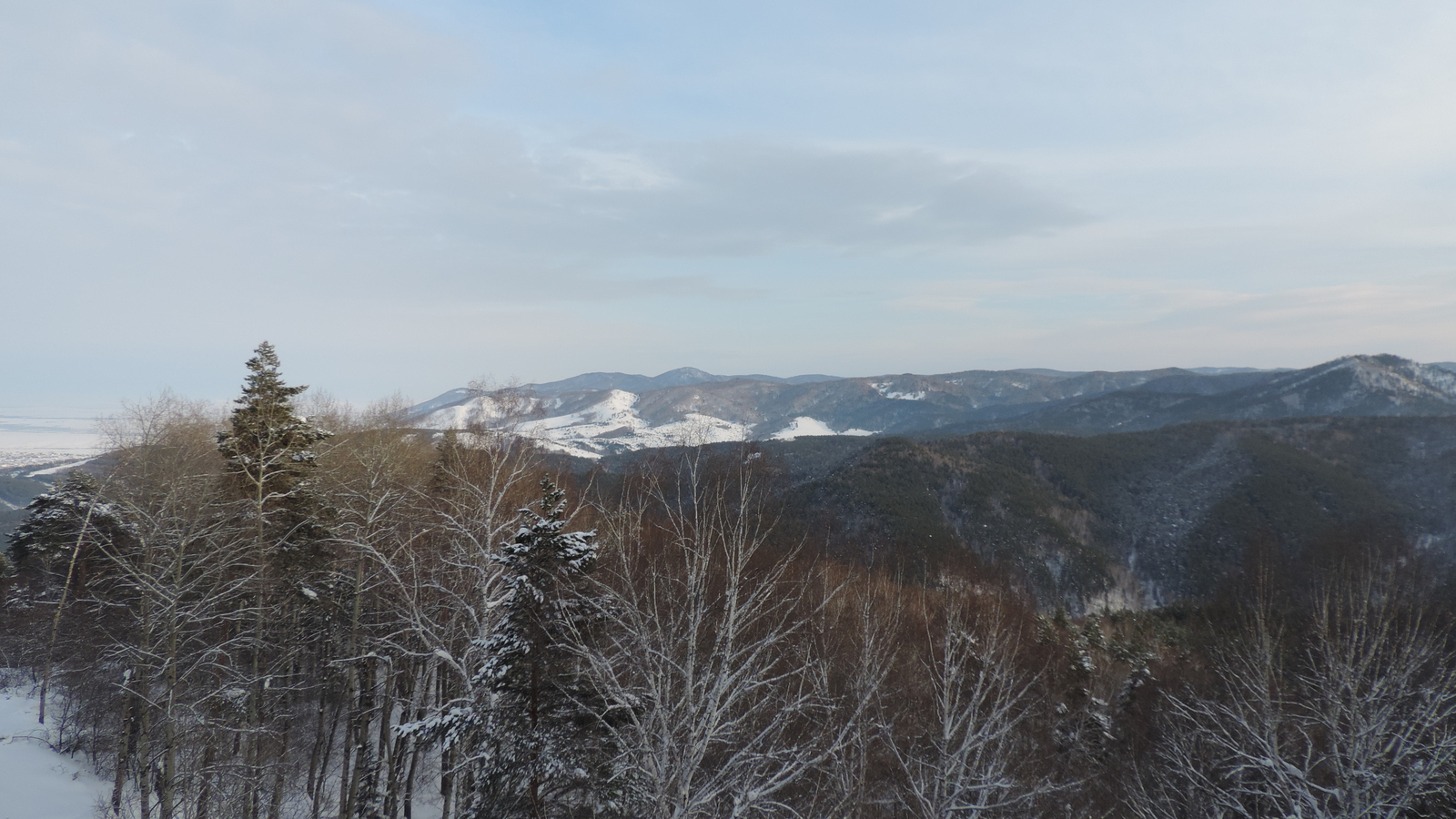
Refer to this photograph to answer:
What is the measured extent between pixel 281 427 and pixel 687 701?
19149 millimetres

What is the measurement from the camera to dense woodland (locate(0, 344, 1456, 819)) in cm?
1003

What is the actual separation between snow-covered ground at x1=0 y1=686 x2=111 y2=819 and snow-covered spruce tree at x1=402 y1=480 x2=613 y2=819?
18.8 meters

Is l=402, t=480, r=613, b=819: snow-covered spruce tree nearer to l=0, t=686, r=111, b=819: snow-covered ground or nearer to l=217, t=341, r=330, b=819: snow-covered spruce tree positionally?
l=217, t=341, r=330, b=819: snow-covered spruce tree

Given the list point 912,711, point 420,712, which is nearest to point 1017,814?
point 912,711

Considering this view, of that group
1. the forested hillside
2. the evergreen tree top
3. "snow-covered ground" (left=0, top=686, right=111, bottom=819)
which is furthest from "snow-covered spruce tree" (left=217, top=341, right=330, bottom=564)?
the forested hillside

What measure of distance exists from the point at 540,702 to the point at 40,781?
89.8ft

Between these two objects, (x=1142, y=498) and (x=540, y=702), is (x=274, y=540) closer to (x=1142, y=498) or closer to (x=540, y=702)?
(x=540, y=702)

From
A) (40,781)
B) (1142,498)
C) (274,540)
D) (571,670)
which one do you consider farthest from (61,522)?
(1142,498)

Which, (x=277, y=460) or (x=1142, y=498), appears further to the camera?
(x=1142, y=498)

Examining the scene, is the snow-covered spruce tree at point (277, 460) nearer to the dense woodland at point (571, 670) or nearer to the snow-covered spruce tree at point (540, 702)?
the dense woodland at point (571, 670)

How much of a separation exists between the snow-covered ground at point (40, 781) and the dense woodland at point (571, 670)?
0.99 metres

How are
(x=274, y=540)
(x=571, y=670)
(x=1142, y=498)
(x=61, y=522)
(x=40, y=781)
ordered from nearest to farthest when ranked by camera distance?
(x=571, y=670) < (x=274, y=540) < (x=40, y=781) < (x=61, y=522) < (x=1142, y=498)

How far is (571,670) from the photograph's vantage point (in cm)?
1116

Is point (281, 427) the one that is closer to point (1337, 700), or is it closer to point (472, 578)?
point (472, 578)
